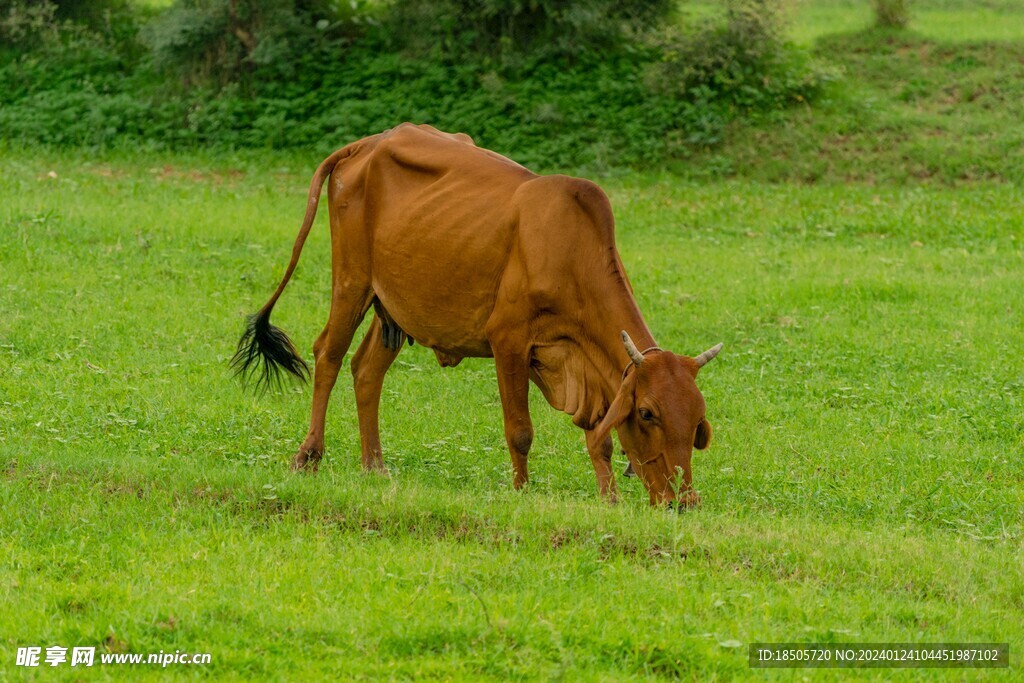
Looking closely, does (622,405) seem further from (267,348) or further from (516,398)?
(267,348)

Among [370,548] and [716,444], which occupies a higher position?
[370,548]

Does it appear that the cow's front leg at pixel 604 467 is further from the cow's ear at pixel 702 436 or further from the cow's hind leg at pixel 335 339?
the cow's hind leg at pixel 335 339

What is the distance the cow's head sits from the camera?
22.2 feet

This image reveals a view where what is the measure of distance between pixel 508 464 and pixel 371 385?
3.48ft

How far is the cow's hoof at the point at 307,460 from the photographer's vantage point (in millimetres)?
8375

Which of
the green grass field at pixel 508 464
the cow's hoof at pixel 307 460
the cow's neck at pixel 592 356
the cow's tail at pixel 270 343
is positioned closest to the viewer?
the green grass field at pixel 508 464

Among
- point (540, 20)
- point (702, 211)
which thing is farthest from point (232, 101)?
point (702, 211)

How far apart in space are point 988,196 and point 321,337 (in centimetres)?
1092

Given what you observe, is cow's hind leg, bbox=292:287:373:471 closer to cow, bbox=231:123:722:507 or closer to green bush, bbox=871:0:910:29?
cow, bbox=231:123:722:507

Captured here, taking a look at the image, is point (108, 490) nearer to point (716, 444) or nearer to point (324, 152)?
point (716, 444)

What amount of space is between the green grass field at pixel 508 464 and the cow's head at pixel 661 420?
0.20 m

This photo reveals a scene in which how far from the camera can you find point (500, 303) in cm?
781

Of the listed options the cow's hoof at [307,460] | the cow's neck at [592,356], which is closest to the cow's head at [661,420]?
the cow's neck at [592,356]

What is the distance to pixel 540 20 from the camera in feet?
67.6
